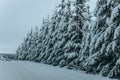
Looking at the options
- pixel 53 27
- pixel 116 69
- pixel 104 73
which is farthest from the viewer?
pixel 53 27

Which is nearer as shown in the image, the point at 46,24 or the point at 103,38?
the point at 103,38

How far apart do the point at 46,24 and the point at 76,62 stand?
1101 inches

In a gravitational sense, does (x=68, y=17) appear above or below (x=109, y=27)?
below

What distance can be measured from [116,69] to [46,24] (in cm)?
4224

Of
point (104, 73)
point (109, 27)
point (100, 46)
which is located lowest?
point (104, 73)

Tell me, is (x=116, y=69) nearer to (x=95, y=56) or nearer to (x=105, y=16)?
(x=95, y=56)

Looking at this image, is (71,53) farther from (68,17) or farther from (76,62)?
(68,17)

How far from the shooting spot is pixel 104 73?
22391 mm

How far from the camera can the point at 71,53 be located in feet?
115

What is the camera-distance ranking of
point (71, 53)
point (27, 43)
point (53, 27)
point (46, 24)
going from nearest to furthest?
point (71, 53), point (53, 27), point (46, 24), point (27, 43)

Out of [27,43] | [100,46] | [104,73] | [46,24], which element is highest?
[100,46]

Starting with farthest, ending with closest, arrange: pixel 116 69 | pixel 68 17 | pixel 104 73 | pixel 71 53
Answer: pixel 68 17 → pixel 71 53 → pixel 104 73 → pixel 116 69

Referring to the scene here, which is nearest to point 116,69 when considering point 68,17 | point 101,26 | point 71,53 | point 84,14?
point 101,26

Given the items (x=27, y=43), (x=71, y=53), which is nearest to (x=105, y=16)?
(x=71, y=53)
